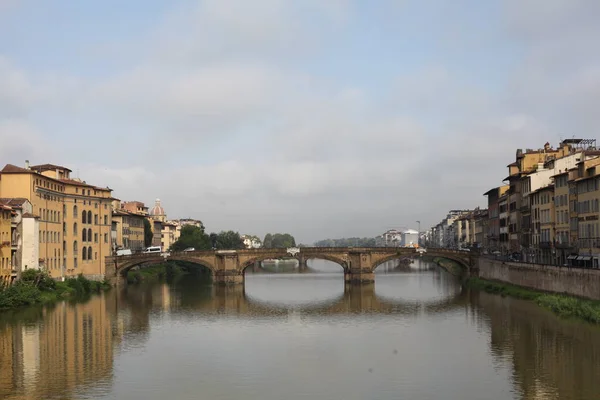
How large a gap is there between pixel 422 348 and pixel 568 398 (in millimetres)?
13663

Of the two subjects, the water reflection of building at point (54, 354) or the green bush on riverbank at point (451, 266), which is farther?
the green bush on riverbank at point (451, 266)

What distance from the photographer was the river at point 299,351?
3219cm

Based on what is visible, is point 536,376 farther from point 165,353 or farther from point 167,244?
point 167,244

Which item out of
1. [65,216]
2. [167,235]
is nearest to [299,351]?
[65,216]

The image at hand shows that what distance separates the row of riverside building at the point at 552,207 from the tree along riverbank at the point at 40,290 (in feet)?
154

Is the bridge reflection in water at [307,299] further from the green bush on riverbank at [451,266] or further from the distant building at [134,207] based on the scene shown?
the distant building at [134,207]

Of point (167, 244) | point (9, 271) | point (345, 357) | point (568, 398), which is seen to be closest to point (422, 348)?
point (345, 357)

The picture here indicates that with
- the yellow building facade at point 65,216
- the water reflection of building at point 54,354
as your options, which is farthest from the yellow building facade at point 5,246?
the yellow building facade at point 65,216

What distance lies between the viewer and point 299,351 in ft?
139

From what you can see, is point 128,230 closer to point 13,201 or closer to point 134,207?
point 134,207

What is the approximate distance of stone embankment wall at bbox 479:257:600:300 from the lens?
5150 centimetres

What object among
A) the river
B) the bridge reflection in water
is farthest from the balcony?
the bridge reflection in water

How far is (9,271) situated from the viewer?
205 feet

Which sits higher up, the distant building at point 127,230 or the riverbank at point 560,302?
the distant building at point 127,230
